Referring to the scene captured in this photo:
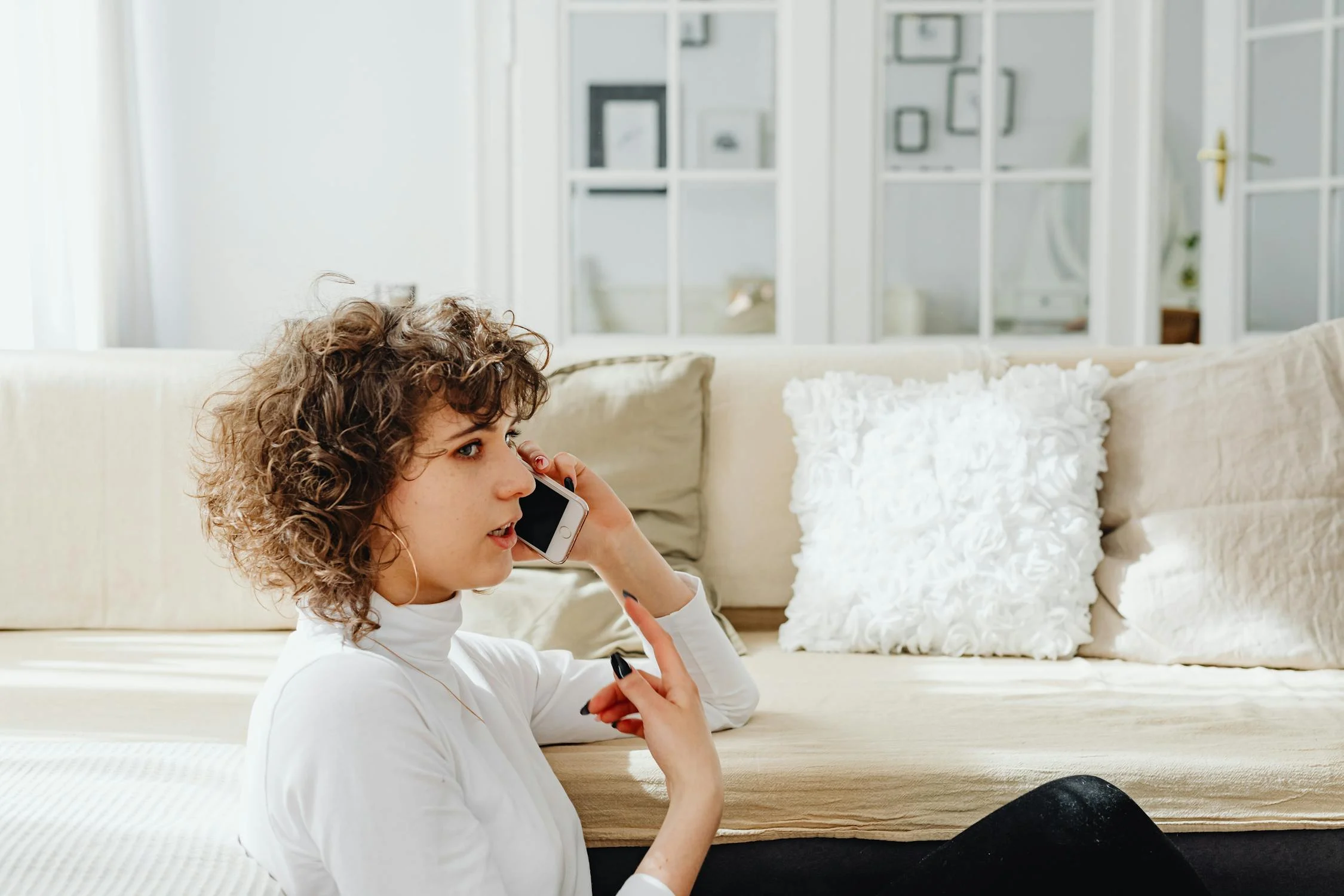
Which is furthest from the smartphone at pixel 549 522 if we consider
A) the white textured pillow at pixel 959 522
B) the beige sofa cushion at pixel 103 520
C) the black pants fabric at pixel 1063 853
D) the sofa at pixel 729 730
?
the beige sofa cushion at pixel 103 520

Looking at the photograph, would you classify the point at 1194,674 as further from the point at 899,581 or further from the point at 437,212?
the point at 437,212

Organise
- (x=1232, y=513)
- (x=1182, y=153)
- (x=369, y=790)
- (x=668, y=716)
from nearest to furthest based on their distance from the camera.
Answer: (x=369, y=790)
(x=668, y=716)
(x=1232, y=513)
(x=1182, y=153)

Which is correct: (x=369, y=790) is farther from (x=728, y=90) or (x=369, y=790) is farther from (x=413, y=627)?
(x=728, y=90)

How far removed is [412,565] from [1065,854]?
23.6 inches

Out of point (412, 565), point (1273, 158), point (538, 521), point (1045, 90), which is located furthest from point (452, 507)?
point (1273, 158)

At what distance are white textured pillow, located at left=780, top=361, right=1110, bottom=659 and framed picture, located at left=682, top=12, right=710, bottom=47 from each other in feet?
4.55

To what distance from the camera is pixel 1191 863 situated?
3.90 ft

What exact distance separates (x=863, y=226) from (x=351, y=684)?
2246 mm

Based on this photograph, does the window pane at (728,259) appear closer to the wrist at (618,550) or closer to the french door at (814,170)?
the french door at (814,170)

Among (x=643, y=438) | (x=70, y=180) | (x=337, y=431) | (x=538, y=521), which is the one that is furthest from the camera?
(x=70, y=180)

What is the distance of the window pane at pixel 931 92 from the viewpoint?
281 centimetres

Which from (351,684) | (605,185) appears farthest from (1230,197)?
(351,684)

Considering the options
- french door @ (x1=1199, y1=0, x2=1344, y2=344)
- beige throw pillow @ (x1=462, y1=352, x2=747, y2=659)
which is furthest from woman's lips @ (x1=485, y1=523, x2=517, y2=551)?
french door @ (x1=1199, y1=0, x2=1344, y2=344)

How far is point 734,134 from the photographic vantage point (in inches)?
111
